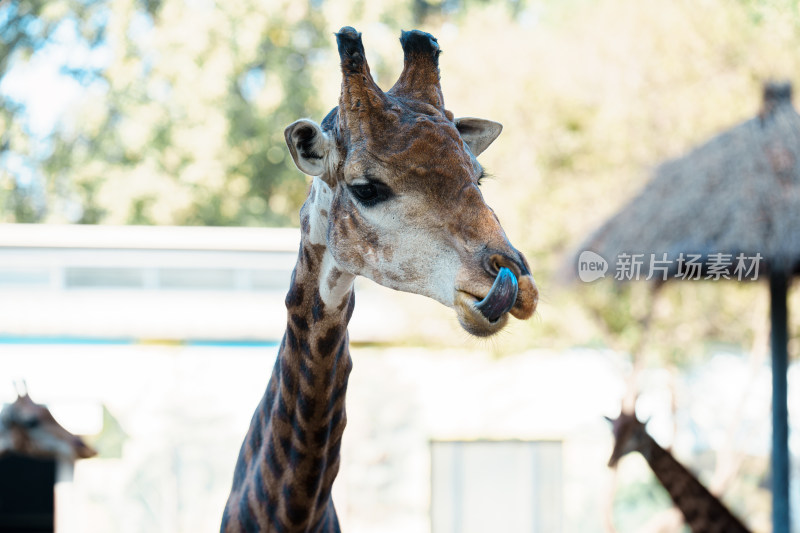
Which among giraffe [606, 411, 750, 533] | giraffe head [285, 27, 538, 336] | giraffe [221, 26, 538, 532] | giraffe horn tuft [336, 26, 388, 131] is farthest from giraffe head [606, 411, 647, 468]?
giraffe horn tuft [336, 26, 388, 131]

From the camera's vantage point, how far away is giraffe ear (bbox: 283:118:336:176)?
1.27m

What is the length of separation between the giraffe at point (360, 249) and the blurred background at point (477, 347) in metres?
4.02

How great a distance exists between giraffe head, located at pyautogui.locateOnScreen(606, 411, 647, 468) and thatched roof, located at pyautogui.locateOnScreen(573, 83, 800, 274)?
170 cm

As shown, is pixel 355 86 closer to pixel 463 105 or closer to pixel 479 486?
pixel 479 486

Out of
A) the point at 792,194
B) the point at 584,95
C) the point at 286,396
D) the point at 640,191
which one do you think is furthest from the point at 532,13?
the point at 286,396

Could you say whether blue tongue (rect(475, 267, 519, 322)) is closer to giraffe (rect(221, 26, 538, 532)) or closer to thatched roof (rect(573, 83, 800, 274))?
giraffe (rect(221, 26, 538, 532))

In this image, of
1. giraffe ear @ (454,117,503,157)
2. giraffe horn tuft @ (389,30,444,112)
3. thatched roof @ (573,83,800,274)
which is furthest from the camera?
thatched roof @ (573,83,800,274)

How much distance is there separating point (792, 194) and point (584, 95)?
129 inches

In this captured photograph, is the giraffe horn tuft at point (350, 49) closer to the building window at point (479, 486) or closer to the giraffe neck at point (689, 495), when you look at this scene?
the giraffe neck at point (689, 495)

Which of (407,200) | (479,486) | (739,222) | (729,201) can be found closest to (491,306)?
(407,200)

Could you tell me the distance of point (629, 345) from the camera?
7219mm

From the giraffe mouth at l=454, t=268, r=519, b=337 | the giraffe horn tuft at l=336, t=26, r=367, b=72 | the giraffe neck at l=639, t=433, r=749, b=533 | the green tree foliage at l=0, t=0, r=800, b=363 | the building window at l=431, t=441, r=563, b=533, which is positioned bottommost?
the building window at l=431, t=441, r=563, b=533

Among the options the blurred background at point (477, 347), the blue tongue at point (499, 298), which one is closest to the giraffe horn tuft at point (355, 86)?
the blue tongue at point (499, 298)

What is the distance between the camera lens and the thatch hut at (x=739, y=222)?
401cm
